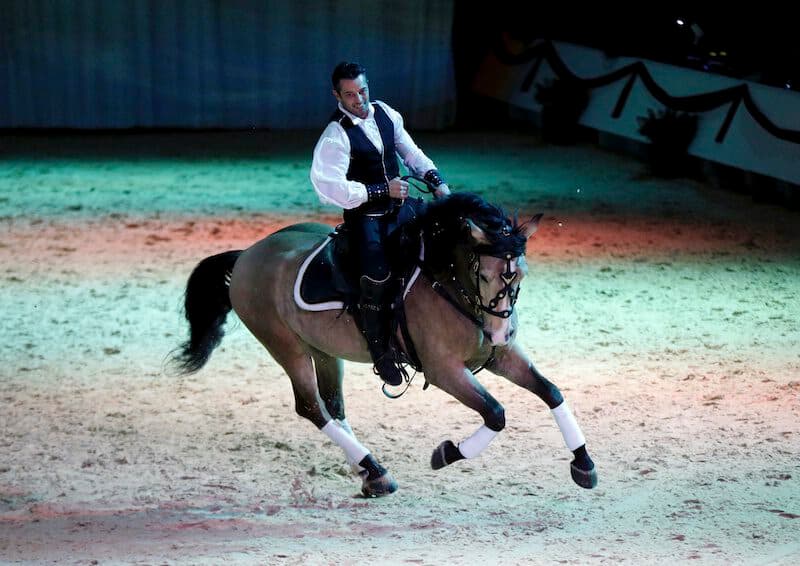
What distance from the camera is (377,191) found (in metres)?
5.25

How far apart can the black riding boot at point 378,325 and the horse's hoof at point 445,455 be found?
39 centimetres

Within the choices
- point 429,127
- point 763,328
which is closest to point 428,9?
point 429,127

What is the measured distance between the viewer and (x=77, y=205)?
40.4 feet

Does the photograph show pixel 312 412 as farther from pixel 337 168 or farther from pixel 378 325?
pixel 337 168

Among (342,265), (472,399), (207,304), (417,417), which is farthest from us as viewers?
(417,417)

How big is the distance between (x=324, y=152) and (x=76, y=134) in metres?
12.9

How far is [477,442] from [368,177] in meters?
1.37

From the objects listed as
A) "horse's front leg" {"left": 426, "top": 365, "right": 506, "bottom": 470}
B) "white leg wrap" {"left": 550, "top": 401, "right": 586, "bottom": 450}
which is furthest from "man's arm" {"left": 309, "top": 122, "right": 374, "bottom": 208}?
"white leg wrap" {"left": 550, "top": 401, "right": 586, "bottom": 450}

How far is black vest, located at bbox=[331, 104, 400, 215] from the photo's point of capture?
5262mm

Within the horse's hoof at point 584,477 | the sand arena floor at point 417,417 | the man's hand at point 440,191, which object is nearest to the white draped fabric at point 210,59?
the sand arena floor at point 417,417

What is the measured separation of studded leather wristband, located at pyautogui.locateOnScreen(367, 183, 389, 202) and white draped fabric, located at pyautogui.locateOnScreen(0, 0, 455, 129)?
40.2ft

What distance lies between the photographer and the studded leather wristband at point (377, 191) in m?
5.23

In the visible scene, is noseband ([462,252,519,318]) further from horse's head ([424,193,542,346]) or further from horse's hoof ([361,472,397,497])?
horse's hoof ([361,472,397,497])

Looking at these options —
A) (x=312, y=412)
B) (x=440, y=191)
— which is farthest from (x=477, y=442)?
(x=440, y=191)
